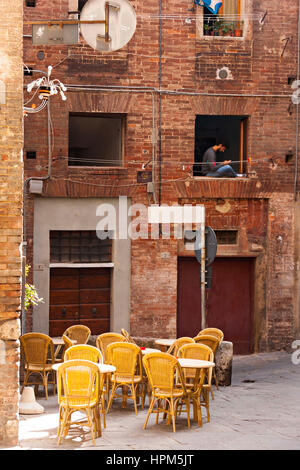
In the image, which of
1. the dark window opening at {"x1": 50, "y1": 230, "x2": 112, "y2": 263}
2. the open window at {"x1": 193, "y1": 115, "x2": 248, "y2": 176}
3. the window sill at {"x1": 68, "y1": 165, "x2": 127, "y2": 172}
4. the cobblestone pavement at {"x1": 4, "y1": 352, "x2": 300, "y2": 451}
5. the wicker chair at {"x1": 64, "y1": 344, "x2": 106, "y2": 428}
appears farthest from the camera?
the open window at {"x1": 193, "y1": 115, "x2": 248, "y2": 176}

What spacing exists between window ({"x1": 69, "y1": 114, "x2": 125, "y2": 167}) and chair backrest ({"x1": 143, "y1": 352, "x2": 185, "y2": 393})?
7.90 meters

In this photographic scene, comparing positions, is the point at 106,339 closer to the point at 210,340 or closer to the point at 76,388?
the point at 210,340

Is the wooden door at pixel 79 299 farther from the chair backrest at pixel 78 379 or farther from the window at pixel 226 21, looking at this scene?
the chair backrest at pixel 78 379

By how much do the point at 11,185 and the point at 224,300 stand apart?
377 inches

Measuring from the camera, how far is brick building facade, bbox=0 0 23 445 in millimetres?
8641

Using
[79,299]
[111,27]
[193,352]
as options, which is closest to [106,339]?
[193,352]

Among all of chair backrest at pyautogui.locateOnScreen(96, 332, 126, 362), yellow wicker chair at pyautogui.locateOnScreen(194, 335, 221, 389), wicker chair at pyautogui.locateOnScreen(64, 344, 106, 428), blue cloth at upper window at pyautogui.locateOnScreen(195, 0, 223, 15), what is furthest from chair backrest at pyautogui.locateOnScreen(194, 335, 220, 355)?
blue cloth at upper window at pyautogui.locateOnScreen(195, 0, 223, 15)

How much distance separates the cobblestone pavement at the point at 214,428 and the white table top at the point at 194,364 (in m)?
0.77

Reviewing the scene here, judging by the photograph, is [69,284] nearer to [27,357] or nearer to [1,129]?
[27,357]

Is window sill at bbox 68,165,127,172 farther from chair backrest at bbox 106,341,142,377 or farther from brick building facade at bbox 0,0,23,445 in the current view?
brick building facade at bbox 0,0,23,445

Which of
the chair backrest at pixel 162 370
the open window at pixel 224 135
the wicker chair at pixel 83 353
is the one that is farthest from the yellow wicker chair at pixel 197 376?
the open window at pixel 224 135

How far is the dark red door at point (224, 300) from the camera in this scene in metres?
17.2

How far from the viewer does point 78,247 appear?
16797 mm
